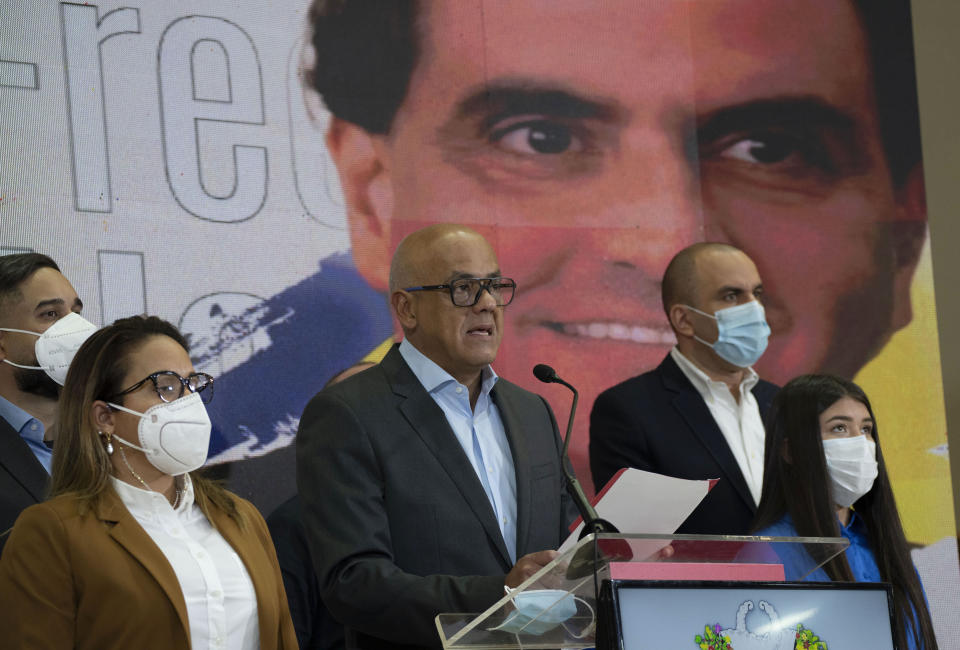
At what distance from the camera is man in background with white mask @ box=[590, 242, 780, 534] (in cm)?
410

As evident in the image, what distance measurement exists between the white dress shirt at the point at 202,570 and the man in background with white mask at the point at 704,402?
1688 mm

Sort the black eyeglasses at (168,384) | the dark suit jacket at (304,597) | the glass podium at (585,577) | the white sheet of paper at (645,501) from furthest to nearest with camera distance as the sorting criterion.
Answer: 1. the dark suit jacket at (304,597)
2. the black eyeglasses at (168,384)
3. the white sheet of paper at (645,501)
4. the glass podium at (585,577)

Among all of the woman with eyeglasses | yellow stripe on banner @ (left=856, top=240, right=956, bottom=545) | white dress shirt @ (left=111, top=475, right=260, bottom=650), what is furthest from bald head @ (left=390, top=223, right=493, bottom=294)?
yellow stripe on banner @ (left=856, top=240, right=956, bottom=545)

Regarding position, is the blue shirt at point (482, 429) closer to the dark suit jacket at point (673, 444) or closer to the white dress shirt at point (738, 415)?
the dark suit jacket at point (673, 444)

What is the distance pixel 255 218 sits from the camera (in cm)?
466

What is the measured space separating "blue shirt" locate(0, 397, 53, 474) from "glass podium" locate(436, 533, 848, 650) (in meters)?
1.75

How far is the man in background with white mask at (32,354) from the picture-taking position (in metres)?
3.32

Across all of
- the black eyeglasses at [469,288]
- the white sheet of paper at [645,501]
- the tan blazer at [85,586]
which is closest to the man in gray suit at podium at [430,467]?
the black eyeglasses at [469,288]

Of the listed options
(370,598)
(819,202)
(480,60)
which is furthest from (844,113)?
(370,598)

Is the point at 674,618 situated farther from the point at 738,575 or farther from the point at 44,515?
the point at 44,515

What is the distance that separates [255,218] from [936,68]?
359cm

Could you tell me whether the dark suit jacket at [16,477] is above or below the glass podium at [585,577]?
above

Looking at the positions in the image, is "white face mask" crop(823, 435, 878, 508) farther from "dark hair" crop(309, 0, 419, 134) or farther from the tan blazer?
"dark hair" crop(309, 0, 419, 134)

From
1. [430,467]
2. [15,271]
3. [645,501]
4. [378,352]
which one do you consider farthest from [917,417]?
[15,271]
